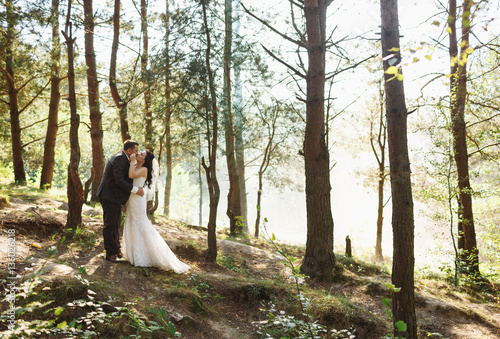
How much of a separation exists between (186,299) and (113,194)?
2.23 metres

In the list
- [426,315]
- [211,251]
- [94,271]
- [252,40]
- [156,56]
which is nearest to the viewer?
[94,271]

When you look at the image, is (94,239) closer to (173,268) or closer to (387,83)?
(173,268)

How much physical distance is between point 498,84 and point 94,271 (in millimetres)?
14421

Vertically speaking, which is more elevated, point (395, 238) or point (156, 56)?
point (156, 56)

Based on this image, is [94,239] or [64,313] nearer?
[64,313]

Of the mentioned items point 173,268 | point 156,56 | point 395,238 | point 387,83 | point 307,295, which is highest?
point 156,56

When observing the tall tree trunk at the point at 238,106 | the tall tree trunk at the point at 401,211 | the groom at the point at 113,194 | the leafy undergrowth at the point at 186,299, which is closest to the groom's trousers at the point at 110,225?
the groom at the point at 113,194

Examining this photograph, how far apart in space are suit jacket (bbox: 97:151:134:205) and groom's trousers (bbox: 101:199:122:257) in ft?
0.36

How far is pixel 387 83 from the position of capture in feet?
13.4

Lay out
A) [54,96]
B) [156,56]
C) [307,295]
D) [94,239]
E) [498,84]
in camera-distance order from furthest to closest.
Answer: [54,96]
[498,84]
[156,56]
[94,239]
[307,295]

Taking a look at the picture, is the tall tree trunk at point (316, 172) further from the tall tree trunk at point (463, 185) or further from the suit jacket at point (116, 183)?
the tall tree trunk at point (463, 185)

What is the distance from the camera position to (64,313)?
3283 millimetres

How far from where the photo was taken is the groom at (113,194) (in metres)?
5.59

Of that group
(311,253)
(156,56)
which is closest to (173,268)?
(311,253)
